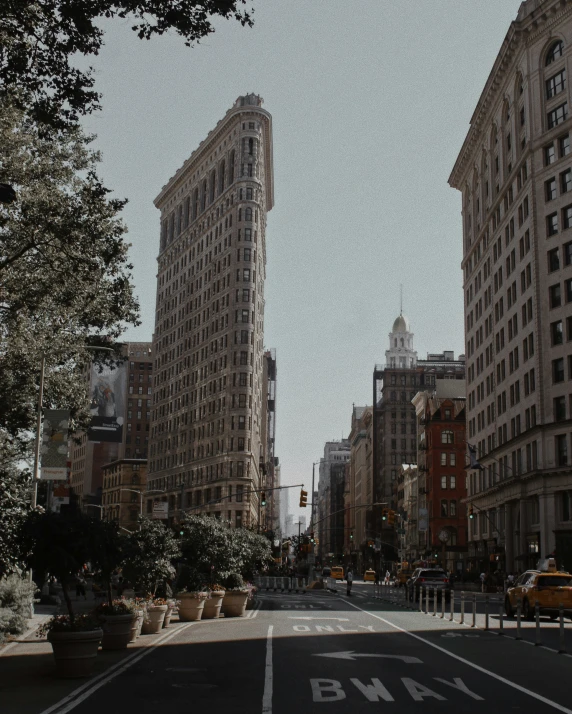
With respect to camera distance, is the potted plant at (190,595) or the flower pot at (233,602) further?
the flower pot at (233,602)

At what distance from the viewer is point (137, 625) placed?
21859 millimetres

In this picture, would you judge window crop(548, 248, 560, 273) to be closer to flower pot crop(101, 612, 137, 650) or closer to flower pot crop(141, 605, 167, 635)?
flower pot crop(141, 605, 167, 635)

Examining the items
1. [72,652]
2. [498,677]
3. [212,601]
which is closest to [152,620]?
[212,601]

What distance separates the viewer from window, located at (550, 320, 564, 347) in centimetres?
6509

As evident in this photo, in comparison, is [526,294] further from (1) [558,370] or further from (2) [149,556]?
(2) [149,556]

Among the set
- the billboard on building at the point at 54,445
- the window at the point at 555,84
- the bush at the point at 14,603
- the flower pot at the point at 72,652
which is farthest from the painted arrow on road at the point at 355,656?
the window at the point at 555,84

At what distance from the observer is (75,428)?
34.1 m

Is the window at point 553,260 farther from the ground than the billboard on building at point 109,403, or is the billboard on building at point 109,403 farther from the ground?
the window at point 553,260

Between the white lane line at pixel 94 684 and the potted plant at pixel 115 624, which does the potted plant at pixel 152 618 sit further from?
the potted plant at pixel 115 624

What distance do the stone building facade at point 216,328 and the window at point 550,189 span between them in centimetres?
6694

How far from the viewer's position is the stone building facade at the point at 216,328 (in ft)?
419

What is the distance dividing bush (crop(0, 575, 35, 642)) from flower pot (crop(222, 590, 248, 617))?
9.05 metres

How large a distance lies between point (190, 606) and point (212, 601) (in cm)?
194

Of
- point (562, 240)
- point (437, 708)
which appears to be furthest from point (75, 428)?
point (562, 240)
